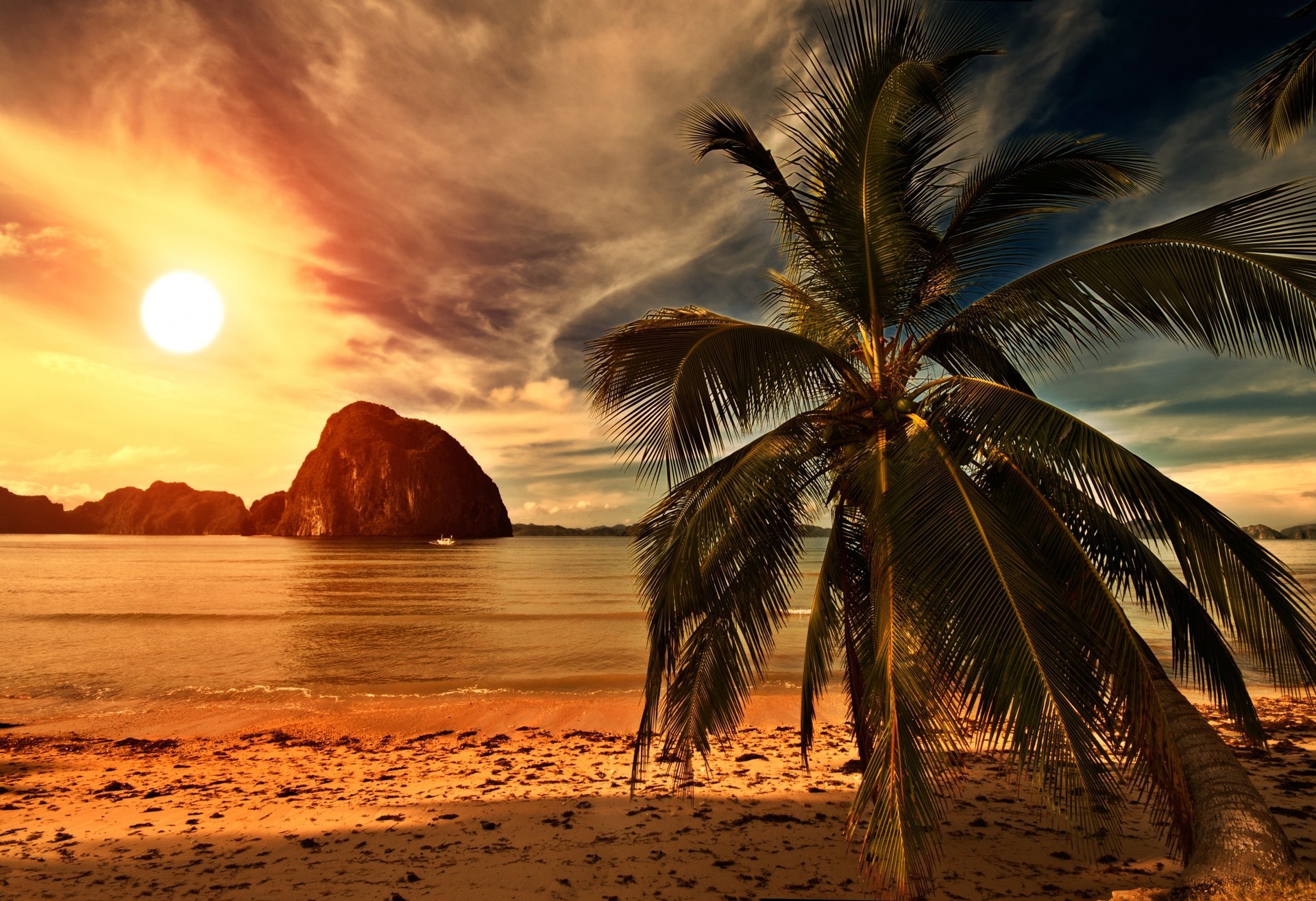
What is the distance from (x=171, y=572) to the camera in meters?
44.2

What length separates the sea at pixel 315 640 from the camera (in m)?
12.2

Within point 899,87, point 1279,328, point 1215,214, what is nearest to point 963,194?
point 899,87

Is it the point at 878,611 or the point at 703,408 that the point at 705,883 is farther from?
the point at 703,408

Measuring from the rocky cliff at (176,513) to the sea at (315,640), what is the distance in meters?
165

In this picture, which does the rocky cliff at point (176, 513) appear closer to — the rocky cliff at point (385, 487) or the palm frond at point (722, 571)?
the rocky cliff at point (385, 487)

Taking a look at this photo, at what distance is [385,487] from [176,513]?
313 ft

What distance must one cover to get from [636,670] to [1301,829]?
36.6 feet

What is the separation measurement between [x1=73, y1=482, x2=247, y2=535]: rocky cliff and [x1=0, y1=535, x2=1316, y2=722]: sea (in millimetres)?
165454

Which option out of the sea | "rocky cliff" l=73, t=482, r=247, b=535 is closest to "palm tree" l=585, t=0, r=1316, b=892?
the sea

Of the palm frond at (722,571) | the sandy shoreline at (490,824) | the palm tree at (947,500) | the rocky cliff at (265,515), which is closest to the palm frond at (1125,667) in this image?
the palm tree at (947,500)

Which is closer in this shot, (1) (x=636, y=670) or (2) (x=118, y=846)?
(2) (x=118, y=846)

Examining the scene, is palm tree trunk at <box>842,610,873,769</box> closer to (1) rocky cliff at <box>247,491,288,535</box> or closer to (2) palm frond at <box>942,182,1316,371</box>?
(2) palm frond at <box>942,182,1316,371</box>

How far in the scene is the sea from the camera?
12.2 metres

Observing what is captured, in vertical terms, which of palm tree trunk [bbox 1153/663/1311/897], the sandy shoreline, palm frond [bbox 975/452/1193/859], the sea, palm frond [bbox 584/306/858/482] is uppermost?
palm frond [bbox 584/306/858/482]
